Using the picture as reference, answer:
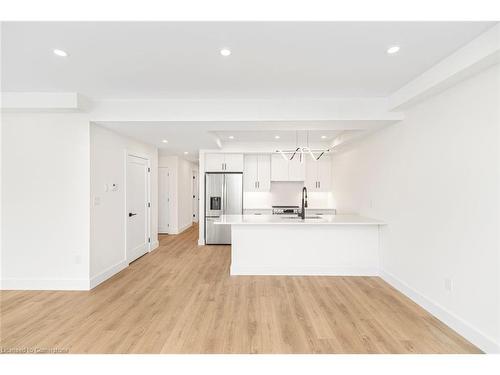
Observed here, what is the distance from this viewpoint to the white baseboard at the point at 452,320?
6.97 ft

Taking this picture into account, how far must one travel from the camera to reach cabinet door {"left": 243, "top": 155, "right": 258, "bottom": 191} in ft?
21.0

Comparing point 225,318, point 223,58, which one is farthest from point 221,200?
point 223,58

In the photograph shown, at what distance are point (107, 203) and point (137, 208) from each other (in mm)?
1038

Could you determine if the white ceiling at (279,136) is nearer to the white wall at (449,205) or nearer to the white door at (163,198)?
the white wall at (449,205)

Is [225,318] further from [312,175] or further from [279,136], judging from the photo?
[312,175]

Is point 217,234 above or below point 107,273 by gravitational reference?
above

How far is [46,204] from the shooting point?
3492 millimetres

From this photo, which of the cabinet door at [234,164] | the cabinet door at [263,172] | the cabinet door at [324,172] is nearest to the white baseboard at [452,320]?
the cabinet door at [324,172]

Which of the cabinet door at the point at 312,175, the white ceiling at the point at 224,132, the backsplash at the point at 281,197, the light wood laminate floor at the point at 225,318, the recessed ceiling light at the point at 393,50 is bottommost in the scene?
the light wood laminate floor at the point at 225,318

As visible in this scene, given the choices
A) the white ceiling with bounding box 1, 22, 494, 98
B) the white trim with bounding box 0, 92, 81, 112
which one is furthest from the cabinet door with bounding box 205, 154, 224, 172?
the white trim with bounding box 0, 92, 81, 112

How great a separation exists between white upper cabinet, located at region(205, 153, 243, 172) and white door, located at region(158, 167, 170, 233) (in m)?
2.16

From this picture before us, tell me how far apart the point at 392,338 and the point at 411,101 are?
2.71 meters

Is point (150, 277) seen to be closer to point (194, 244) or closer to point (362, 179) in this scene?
point (194, 244)

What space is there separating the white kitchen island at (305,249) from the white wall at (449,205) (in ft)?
0.98
